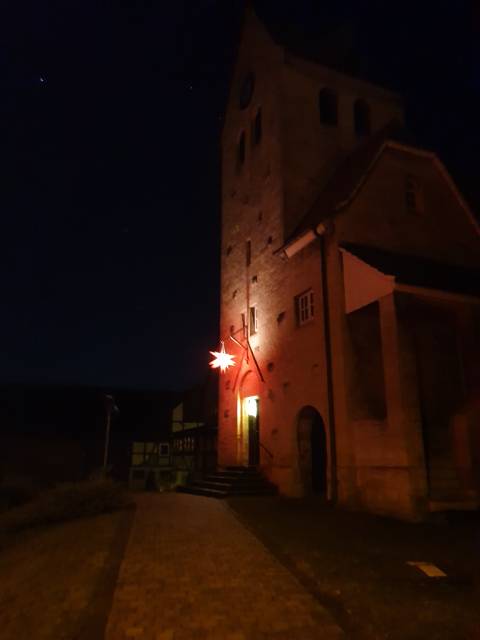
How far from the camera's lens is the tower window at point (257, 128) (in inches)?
826

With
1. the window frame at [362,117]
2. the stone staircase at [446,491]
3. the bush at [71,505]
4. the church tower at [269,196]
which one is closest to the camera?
the stone staircase at [446,491]

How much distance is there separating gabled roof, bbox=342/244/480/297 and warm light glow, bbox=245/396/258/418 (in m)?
7.92

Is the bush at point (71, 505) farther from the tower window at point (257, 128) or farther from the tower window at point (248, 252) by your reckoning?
the tower window at point (257, 128)

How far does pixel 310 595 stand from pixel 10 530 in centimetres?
908

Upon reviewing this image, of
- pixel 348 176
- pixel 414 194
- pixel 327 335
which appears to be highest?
pixel 348 176

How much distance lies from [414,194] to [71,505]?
1400cm

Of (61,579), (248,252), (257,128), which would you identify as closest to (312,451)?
(248,252)

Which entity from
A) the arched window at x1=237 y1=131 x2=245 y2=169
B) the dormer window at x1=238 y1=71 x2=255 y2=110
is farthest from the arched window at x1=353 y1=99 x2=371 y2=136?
the arched window at x1=237 y1=131 x2=245 y2=169

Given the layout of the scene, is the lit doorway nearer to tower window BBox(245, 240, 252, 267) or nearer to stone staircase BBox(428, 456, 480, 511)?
tower window BBox(245, 240, 252, 267)

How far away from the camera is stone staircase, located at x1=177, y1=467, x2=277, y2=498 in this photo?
1592cm

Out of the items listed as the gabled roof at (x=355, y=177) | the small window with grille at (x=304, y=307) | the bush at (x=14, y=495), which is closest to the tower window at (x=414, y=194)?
the gabled roof at (x=355, y=177)

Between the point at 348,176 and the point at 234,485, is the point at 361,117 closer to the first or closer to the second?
the point at 348,176

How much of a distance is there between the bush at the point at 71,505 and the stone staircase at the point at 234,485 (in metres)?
4.00

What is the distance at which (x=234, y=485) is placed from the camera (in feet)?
53.0
